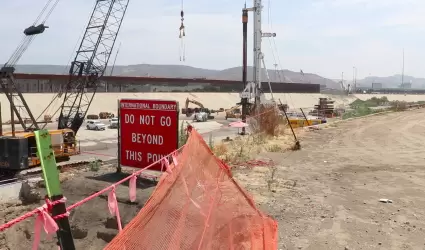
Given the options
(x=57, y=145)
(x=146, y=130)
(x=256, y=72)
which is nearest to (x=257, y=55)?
(x=256, y=72)

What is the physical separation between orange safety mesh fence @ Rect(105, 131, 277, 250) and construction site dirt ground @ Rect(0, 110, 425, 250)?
130 cm

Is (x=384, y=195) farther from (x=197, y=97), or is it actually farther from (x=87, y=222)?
(x=197, y=97)

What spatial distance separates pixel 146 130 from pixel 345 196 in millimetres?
5818

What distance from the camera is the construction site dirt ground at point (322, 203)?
8.52 m

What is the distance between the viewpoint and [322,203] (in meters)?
11.0

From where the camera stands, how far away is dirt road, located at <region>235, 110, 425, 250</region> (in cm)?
841

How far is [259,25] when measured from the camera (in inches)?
1368

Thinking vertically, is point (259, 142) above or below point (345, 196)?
above

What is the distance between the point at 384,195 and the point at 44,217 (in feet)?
34.1

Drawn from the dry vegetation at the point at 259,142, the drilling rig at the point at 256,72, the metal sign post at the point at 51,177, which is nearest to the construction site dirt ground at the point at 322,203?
the dry vegetation at the point at 259,142

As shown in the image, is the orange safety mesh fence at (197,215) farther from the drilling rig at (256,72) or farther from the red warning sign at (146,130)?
the drilling rig at (256,72)

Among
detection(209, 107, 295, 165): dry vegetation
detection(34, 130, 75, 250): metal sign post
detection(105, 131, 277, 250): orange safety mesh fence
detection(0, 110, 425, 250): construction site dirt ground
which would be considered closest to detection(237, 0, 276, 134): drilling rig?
detection(209, 107, 295, 165): dry vegetation

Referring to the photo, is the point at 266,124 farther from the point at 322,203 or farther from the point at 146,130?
the point at 322,203

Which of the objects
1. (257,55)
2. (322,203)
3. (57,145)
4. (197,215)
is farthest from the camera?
(257,55)
